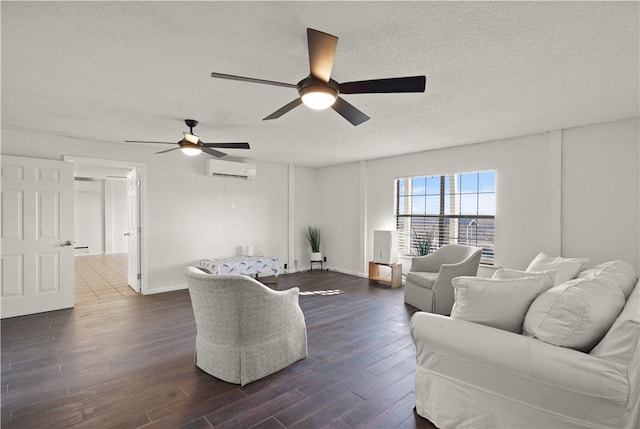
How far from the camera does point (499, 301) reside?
1922mm

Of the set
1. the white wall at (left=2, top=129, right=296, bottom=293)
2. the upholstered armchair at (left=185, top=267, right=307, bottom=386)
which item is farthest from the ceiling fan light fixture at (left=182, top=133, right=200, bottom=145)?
the white wall at (left=2, top=129, right=296, bottom=293)

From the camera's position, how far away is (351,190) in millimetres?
6867

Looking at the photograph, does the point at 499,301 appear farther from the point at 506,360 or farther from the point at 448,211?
the point at 448,211

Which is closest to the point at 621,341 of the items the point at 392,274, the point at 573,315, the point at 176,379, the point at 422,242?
the point at 573,315

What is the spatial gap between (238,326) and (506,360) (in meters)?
1.82

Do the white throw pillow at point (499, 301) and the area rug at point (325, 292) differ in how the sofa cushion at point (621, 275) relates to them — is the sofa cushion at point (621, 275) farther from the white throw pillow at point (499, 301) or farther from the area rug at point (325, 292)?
the area rug at point (325, 292)

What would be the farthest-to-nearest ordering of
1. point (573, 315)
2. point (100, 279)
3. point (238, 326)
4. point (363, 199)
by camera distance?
point (363, 199) → point (100, 279) → point (238, 326) → point (573, 315)

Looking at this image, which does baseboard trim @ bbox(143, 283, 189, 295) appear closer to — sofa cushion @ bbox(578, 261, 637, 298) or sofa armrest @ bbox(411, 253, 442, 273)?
sofa armrest @ bbox(411, 253, 442, 273)

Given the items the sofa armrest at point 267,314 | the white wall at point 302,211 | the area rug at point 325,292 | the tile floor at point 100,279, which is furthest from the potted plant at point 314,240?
the sofa armrest at point 267,314

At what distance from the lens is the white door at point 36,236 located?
4004 mm

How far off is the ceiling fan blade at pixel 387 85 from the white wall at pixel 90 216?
10882 millimetres

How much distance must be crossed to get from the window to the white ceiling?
143cm

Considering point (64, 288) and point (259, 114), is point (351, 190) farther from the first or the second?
point (64, 288)

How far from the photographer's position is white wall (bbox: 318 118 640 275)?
3.64m
